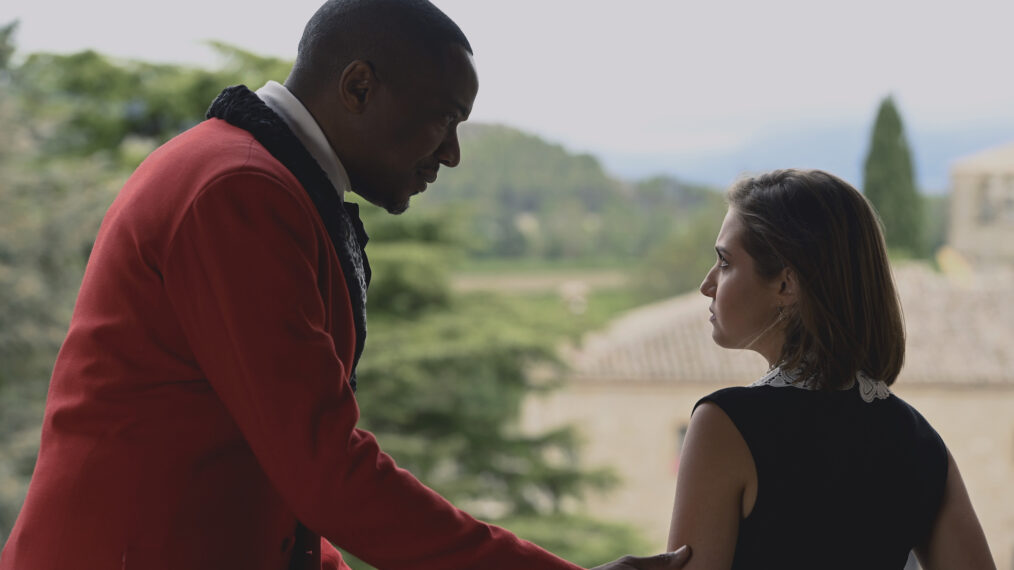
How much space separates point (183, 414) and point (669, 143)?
3776cm

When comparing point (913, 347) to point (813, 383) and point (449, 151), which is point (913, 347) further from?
point (449, 151)

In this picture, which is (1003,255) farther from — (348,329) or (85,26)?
(348,329)

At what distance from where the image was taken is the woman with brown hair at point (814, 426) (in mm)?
1273

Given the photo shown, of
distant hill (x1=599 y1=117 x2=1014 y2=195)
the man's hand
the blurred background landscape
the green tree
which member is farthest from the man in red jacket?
distant hill (x1=599 y1=117 x2=1014 y2=195)

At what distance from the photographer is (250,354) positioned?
999mm

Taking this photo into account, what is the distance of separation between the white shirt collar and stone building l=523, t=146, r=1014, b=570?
18.7 meters

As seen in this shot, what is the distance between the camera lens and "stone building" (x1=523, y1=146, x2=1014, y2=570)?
20719 millimetres

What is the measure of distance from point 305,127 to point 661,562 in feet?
1.98

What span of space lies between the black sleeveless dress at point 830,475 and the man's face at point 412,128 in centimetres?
41

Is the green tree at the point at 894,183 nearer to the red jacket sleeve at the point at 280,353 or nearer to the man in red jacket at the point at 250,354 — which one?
the man in red jacket at the point at 250,354

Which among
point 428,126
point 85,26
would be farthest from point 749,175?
point 85,26

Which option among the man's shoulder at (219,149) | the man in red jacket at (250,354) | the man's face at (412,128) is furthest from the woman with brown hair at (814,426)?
the man's shoulder at (219,149)

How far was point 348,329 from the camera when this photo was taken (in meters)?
1.16

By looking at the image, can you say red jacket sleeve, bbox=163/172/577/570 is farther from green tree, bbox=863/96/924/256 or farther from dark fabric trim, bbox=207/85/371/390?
green tree, bbox=863/96/924/256
